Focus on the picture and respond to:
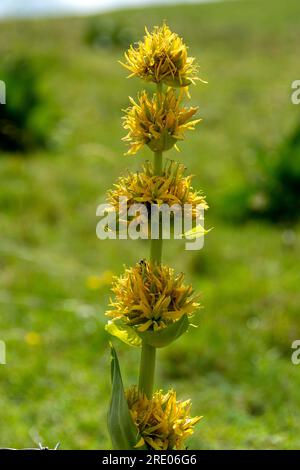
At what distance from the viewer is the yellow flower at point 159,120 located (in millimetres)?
2041

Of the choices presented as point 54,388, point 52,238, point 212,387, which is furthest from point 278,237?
point 54,388

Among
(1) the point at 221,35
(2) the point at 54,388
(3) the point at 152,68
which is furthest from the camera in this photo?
(1) the point at 221,35

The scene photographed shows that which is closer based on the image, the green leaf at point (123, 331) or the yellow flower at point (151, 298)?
the yellow flower at point (151, 298)

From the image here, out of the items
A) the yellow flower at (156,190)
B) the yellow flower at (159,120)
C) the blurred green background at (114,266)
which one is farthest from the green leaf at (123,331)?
the blurred green background at (114,266)

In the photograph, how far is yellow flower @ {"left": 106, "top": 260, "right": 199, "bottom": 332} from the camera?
6.75 ft

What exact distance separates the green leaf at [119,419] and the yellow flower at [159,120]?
0.61m

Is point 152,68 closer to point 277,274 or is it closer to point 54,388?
point 54,388

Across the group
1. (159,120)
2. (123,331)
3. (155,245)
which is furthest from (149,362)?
(159,120)

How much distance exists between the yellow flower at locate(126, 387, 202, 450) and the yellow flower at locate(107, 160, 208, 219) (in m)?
0.54

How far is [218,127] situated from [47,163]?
3899 millimetres

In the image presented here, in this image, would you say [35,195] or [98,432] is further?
[35,195]

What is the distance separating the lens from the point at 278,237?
7.52 metres

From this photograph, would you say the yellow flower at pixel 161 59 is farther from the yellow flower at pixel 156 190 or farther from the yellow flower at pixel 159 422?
the yellow flower at pixel 159 422

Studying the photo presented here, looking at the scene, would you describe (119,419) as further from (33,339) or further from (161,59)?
(33,339)
